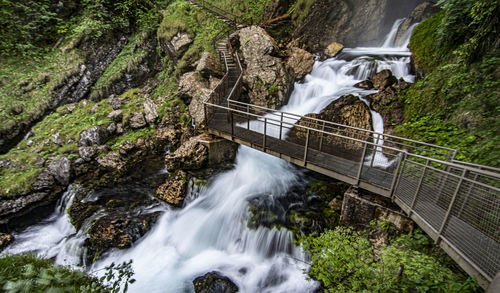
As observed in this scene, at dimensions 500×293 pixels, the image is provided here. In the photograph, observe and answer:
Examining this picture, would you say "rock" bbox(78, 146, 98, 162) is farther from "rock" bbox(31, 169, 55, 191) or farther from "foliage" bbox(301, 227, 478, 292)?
"foliage" bbox(301, 227, 478, 292)

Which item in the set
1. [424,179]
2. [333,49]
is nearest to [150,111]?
[424,179]

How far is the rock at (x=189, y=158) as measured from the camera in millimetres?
8070

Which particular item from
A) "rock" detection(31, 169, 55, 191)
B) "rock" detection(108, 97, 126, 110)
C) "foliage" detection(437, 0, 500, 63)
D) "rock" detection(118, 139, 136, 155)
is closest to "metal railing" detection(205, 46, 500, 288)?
"foliage" detection(437, 0, 500, 63)

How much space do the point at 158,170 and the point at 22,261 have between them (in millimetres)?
5925

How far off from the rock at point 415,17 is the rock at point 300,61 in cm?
647

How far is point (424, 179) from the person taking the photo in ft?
12.5

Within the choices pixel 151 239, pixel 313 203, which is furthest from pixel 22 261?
pixel 313 203

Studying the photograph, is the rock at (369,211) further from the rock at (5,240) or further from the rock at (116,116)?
the rock at (116,116)

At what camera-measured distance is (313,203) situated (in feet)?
21.6

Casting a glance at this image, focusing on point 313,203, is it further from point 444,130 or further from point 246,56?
point 246,56

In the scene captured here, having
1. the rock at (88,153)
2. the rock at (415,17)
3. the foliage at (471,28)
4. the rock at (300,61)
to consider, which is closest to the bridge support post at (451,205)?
the foliage at (471,28)

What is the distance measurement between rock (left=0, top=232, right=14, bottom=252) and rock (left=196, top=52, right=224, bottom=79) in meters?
9.73

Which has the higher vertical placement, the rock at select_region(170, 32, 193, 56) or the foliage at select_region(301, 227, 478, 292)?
the rock at select_region(170, 32, 193, 56)

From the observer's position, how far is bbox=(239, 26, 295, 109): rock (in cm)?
1022
